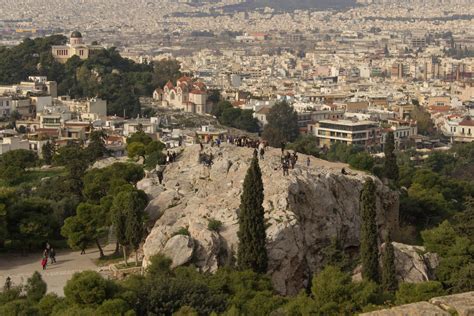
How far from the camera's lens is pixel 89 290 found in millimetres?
14250

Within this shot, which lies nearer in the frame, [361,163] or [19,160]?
[361,163]

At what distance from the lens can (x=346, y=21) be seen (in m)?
180

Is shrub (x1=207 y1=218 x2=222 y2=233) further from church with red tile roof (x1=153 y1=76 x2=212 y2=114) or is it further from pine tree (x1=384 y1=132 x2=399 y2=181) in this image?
church with red tile roof (x1=153 y1=76 x2=212 y2=114)

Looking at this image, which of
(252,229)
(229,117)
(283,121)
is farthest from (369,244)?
(283,121)

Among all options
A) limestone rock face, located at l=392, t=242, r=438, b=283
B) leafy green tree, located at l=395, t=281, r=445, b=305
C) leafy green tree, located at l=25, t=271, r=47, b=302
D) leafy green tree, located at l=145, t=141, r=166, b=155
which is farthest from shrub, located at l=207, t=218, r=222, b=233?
leafy green tree, located at l=145, t=141, r=166, b=155

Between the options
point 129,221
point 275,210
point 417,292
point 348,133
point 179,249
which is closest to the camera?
point 417,292

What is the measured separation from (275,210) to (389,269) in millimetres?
2172

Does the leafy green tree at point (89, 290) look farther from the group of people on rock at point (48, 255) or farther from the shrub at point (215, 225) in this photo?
the group of people on rock at point (48, 255)

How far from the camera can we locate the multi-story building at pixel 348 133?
4831 cm

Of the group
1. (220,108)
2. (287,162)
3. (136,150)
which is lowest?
(220,108)

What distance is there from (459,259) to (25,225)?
25.6 feet

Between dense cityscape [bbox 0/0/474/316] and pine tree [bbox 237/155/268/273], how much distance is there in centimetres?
2

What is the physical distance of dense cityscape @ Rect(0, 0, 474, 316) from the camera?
14750 mm

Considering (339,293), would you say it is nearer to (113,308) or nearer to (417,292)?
(417,292)
